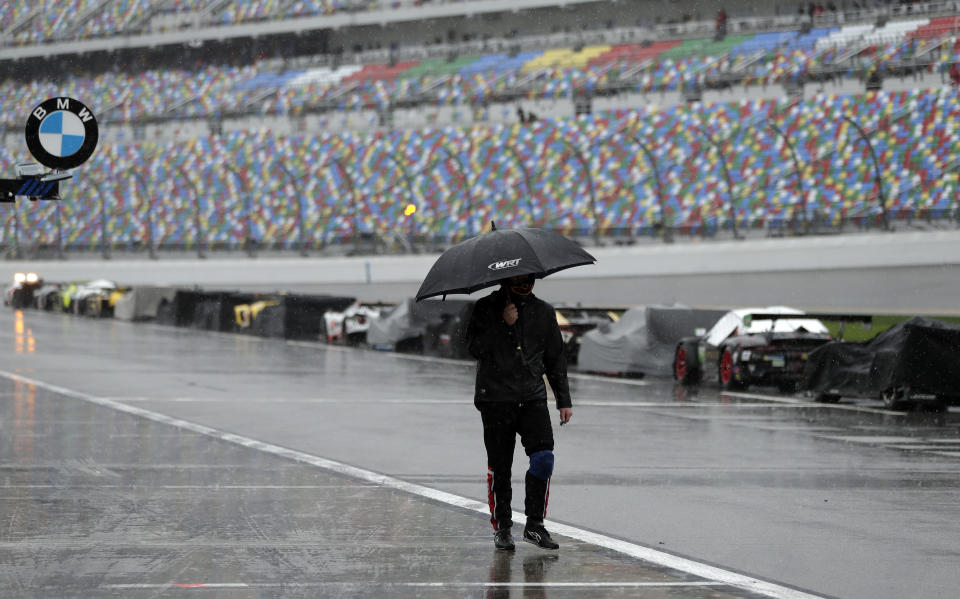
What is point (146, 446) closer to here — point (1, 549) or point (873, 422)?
point (1, 549)

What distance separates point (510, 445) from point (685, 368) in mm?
17446

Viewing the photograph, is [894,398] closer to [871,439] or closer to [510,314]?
[871,439]

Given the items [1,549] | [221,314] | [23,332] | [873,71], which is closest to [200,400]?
[1,549]

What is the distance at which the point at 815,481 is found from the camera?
11.7 meters

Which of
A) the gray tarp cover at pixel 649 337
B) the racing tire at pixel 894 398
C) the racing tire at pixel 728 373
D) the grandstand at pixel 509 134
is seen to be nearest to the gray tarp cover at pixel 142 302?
the grandstand at pixel 509 134

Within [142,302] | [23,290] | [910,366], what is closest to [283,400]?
[910,366]

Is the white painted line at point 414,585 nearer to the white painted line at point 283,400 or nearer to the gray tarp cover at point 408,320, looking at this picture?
the white painted line at point 283,400

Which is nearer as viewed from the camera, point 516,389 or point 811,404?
point 516,389

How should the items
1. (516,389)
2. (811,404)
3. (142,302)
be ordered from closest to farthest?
(516,389) → (811,404) → (142,302)

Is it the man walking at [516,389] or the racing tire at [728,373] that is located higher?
the man walking at [516,389]

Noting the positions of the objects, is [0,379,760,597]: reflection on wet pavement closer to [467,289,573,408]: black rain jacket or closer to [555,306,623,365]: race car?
[467,289,573,408]: black rain jacket

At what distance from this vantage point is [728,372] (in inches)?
944

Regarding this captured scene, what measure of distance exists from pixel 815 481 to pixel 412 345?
80.2ft

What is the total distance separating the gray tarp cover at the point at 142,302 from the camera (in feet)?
170
